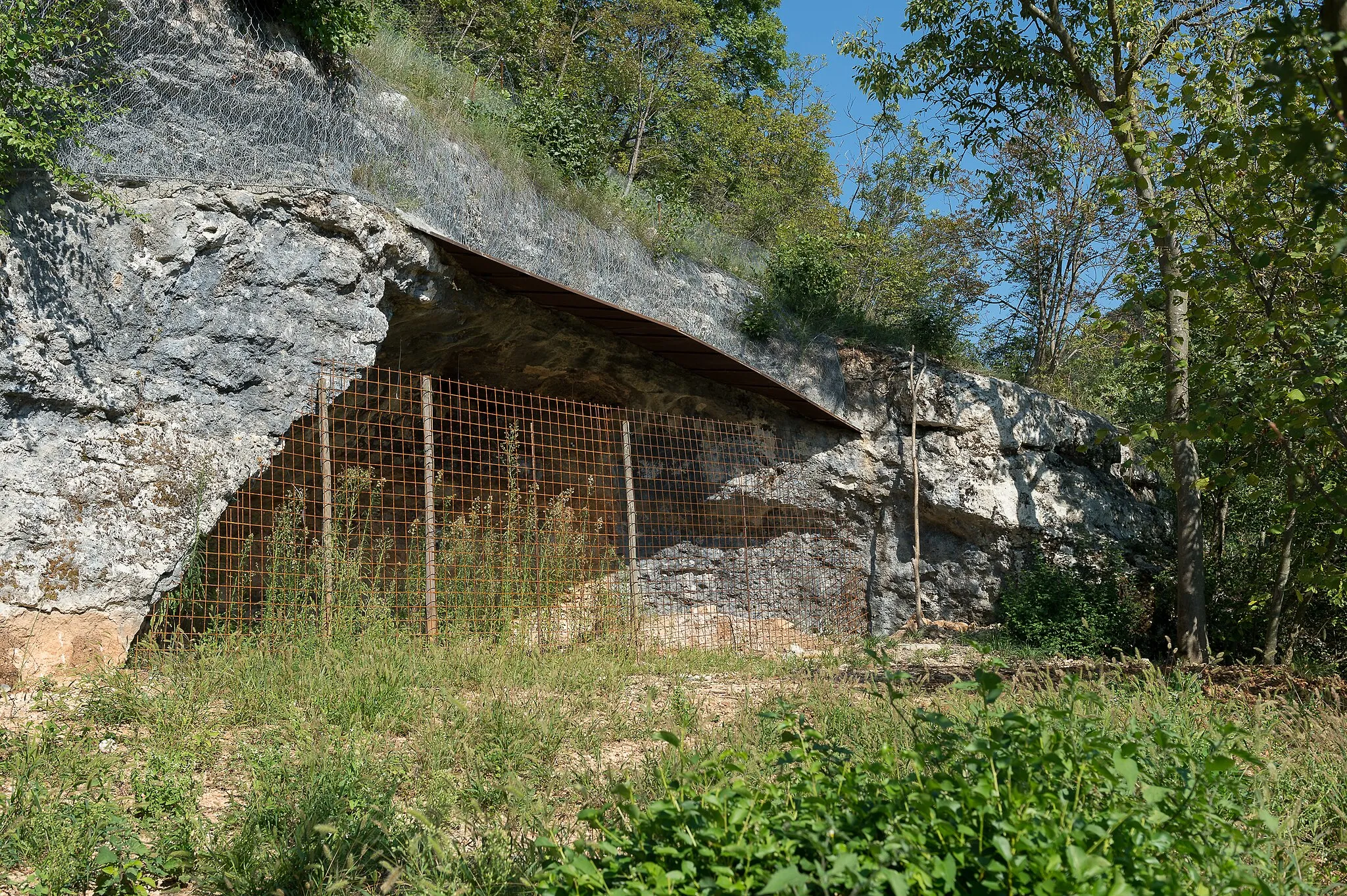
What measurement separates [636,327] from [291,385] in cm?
319

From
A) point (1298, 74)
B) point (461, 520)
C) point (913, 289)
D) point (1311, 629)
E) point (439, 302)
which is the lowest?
point (1311, 629)

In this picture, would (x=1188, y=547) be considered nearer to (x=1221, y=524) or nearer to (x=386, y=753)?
(x=1221, y=524)

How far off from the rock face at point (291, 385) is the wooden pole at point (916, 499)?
9cm

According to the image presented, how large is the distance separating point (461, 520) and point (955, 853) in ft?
16.4

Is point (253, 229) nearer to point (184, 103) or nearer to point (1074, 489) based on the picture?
point (184, 103)

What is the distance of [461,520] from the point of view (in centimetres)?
643

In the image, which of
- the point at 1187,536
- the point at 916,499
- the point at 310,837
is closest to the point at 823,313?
the point at 916,499

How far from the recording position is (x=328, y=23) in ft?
25.1

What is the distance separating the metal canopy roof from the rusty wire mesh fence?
1.83 ft

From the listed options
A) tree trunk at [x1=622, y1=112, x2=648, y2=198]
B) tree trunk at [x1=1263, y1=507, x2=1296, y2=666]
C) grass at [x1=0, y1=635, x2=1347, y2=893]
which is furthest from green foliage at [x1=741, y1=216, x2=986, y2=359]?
grass at [x1=0, y1=635, x2=1347, y2=893]

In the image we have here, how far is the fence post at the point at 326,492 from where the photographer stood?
559cm

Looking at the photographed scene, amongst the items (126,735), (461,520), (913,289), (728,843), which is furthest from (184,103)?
(913,289)

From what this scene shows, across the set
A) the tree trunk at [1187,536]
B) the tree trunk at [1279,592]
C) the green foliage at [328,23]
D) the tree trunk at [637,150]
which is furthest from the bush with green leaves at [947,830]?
the tree trunk at [637,150]

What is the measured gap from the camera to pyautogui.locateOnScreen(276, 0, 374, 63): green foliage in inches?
296
